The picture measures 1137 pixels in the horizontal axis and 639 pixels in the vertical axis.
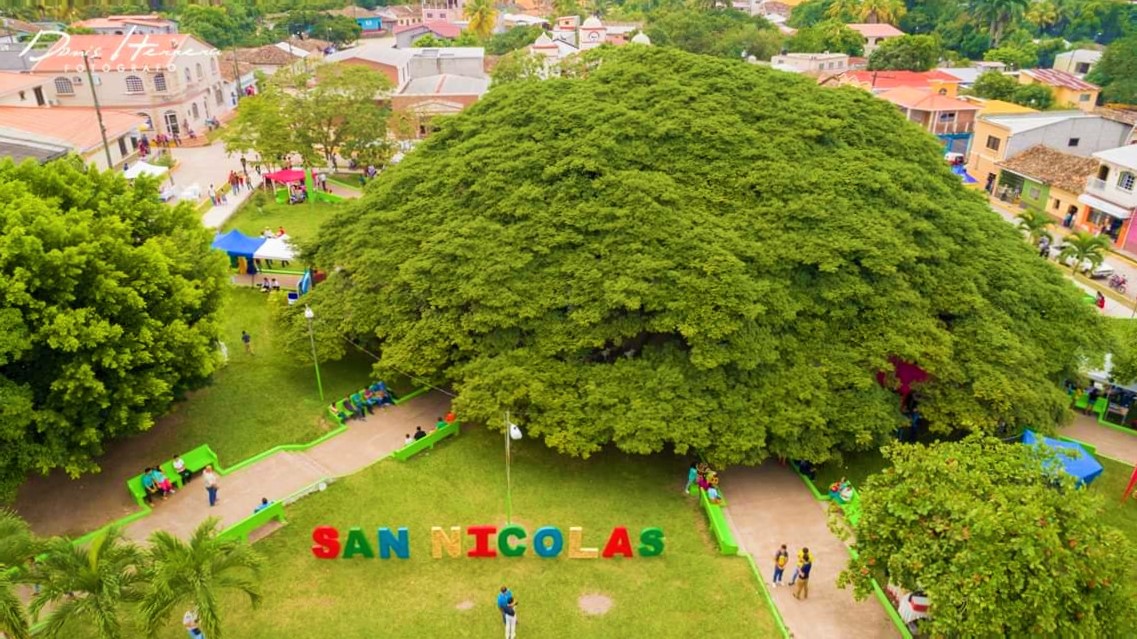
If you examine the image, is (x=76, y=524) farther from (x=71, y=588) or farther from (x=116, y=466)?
(x=71, y=588)

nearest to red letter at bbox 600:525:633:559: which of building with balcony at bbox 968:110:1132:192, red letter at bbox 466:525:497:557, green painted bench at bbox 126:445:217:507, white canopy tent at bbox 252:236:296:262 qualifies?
red letter at bbox 466:525:497:557

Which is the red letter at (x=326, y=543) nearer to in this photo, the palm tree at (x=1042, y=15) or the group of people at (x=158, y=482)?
the group of people at (x=158, y=482)

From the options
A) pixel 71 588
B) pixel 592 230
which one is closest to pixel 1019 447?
pixel 592 230

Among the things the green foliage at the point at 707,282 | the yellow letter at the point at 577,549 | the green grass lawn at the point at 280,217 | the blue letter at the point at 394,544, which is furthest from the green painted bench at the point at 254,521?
the green grass lawn at the point at 280,217

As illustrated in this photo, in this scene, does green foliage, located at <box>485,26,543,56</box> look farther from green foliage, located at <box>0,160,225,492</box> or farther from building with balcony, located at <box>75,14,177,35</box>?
green foliage, located at <box>0,160,225,492</box>

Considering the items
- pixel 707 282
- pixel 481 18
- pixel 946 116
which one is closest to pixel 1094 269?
pixel 946 116

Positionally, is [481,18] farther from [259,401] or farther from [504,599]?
[504,599]
